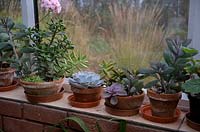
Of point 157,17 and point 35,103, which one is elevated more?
point 157,17

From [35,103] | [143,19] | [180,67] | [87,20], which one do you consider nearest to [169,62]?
[180,67]

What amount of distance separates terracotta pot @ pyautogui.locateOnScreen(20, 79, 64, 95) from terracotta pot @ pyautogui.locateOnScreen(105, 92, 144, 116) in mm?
283

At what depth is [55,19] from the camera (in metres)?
1.56

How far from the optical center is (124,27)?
55.7 inches

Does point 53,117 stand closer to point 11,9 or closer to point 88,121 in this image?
point 88,121

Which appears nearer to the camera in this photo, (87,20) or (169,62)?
(169,62)

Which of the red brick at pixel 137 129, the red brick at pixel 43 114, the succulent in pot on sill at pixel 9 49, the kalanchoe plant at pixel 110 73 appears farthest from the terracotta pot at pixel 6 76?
the red brick at pixel 137 129

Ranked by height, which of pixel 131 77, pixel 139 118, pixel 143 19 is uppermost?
pixel 143 19

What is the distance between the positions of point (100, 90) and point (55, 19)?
48 centimetres

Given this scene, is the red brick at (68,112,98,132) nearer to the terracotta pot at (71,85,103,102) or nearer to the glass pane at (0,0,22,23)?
the terracotta pot at (71,85,103,102)

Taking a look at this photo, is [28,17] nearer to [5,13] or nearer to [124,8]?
[5,13]

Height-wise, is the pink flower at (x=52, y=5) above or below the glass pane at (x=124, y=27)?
above

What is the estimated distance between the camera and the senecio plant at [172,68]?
44.2 inches

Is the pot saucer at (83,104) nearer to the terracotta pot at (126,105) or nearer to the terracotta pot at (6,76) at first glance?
the terracotta pot at (126,105)
